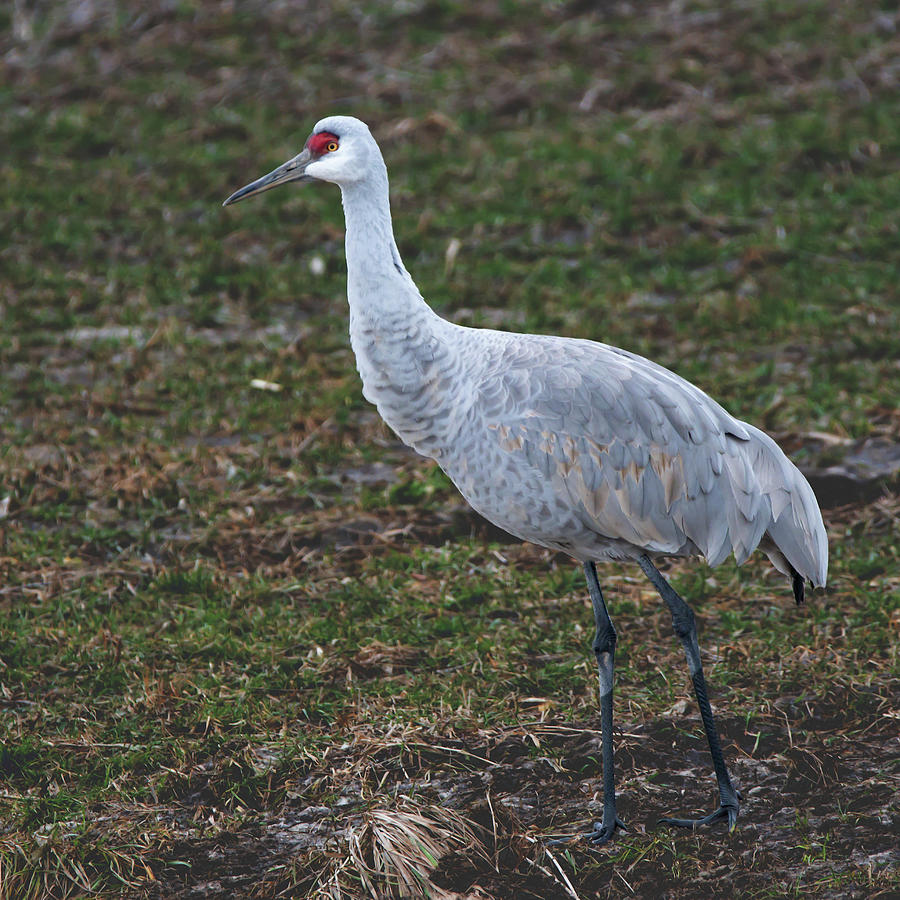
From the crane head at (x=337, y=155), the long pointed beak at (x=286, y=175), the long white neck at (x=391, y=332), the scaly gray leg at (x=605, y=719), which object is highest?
the crane head at (x=337, y=155)

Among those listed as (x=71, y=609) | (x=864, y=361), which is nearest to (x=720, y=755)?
(x=71, y=609)

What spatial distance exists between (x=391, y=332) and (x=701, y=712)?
1432mm

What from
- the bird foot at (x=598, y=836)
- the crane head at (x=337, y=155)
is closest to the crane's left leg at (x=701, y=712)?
the bird foot at (x=598, y=836)

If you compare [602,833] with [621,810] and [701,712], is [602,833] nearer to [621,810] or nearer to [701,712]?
[621,810]

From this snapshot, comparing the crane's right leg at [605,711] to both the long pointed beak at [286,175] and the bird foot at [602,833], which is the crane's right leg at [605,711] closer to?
the bird foot at [602,833]

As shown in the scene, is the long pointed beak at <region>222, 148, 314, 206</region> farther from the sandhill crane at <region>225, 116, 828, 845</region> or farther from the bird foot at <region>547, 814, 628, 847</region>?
the bird foot at <region>547, 814, 628, 847</region>

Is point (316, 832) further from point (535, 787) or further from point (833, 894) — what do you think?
point (833, 894)

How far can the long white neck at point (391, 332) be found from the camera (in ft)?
13.0

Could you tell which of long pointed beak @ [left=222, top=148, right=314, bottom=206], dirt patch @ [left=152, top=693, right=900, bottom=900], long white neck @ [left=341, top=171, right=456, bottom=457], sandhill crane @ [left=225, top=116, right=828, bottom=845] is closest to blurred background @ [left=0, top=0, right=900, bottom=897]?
dirt patch @ [left=152, top=693, right=900, bottom=900]

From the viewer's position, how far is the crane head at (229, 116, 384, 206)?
403 cm

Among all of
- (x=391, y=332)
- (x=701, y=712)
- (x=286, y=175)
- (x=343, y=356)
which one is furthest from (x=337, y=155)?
(x=343, y=356)

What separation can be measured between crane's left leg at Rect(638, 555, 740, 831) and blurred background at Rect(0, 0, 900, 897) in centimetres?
19

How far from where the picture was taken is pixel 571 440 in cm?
390

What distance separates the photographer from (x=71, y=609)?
4879 millimetres
